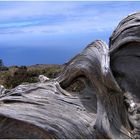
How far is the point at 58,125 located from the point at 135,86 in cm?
95

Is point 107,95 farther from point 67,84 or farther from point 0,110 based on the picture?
point 0,110

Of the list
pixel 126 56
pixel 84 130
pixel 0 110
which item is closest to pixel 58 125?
pixel 84 130

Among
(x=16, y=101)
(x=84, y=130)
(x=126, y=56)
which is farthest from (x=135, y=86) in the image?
(x=16, y=101)

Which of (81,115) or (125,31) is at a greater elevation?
(125,31)

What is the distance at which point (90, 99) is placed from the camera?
6766 millimetres

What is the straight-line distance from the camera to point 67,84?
7102 mm

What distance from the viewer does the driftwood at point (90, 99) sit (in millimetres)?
6418

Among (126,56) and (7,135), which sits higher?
(126,56)

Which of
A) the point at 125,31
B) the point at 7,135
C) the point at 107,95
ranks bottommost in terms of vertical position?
the point at 7,135

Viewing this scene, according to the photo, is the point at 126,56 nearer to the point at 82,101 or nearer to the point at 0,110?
the point at 82,101

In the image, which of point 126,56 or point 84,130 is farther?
point 126,56

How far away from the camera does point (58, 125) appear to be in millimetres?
6410

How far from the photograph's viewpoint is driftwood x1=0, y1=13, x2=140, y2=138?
21.1 ft

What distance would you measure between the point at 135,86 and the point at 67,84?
796mm
